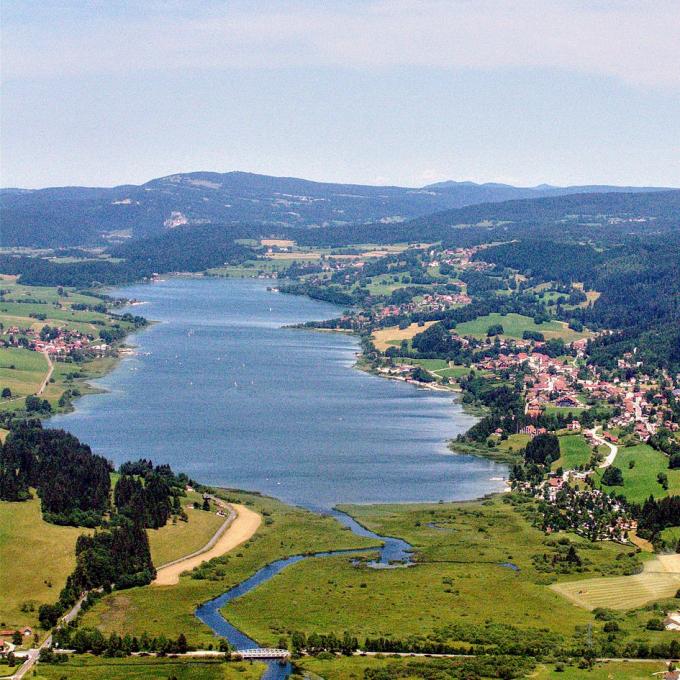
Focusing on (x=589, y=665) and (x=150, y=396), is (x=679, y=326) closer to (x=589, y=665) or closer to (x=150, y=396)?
(x=150, y=396)

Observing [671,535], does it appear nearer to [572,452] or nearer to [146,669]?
[572,452]

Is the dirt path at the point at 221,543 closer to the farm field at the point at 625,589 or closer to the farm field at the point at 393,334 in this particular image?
the farm field at the point at 625,589

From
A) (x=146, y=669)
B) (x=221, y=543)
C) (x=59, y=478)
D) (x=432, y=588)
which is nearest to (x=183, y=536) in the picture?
(x=221, y=543)

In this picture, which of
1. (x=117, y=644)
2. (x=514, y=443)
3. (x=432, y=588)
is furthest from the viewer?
(x=514, y=443)

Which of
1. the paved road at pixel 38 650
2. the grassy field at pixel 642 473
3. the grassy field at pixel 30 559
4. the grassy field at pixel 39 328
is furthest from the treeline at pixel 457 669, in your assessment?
the grassy field at pixel 39 328

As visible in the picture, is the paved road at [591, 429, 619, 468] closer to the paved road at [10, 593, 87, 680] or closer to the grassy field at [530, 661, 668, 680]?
the grassy field at [530, 661, 668, 680]
